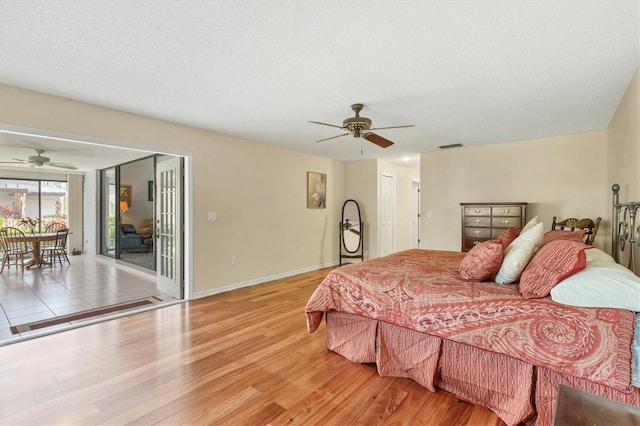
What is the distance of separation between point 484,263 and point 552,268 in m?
0.41

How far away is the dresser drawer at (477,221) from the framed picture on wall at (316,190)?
2.77 metres

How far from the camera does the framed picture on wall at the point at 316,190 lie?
19.5 ft

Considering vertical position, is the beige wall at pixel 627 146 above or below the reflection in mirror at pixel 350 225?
above

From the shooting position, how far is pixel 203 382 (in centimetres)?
212

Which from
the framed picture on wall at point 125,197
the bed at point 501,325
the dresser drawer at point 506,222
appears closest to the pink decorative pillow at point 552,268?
the bed at point 501,325

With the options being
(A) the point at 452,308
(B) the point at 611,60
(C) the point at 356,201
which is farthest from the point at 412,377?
(C) the point at 356,201

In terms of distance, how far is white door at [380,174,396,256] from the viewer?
261 inches

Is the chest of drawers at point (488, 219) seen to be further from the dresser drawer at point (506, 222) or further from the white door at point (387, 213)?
the white door at point (387, 213)

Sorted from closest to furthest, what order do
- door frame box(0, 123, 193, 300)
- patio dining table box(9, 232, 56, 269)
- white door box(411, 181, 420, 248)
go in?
door frame box(0, 123, 193, 300) → patio dining table box(9, 232, 56, 269) → white door box(411, 181, 420, 248)

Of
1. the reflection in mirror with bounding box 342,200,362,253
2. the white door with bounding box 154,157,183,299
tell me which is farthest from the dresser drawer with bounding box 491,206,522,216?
the white door with bounding box 154,157,183,299

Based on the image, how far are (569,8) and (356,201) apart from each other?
16.9 feet

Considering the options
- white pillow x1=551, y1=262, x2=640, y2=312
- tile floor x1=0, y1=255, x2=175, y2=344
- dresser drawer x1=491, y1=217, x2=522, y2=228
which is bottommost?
tile floor x1=0, y1=255, x2=175, y2=344

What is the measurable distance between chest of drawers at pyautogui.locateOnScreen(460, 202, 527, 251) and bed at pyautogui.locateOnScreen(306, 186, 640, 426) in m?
2.16

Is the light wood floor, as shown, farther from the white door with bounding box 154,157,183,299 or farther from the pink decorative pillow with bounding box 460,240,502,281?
the white door with bounding box 154,157,183,299
